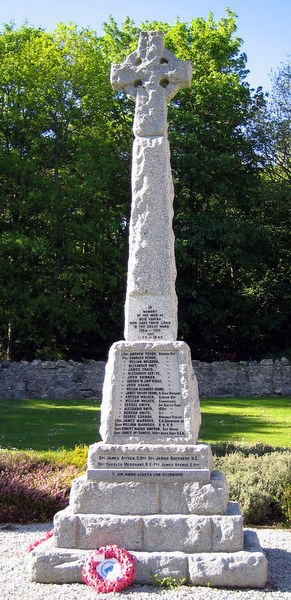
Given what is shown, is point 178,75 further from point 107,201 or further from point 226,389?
point 107,201

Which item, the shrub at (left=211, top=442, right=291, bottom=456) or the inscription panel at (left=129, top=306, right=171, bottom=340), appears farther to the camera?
the shrub at (left=211, top=442, right=291, bottom=456)

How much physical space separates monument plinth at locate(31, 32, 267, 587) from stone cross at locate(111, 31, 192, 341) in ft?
0.04

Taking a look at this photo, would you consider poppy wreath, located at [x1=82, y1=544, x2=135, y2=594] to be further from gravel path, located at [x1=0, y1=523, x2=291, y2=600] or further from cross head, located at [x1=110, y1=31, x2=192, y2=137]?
cross head, located at [x1=110, y1=31, x2=192, y2=137]

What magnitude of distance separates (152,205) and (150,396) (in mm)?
1976


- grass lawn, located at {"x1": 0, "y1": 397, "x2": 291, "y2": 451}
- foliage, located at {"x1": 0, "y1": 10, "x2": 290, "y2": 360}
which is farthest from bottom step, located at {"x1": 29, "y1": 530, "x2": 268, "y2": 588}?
foliage, located at {"x1": 0, "y1": 10, "x2": 290, "y2": 360}

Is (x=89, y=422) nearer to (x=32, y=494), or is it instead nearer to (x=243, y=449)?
(x=243, y=449)

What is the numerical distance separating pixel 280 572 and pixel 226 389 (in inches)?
606

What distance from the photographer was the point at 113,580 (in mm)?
5641

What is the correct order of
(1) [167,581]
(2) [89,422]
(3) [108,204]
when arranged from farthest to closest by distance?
1. (3) [108,204]
2. (2) [89,422]
3. (1) [167,581]

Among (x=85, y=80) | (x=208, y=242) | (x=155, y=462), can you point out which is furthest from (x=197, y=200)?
(x=155, y=462)

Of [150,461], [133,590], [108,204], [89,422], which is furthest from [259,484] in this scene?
[108,204]

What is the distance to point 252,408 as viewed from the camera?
58.3 ft

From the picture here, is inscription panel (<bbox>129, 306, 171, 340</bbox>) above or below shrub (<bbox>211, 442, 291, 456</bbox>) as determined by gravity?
above

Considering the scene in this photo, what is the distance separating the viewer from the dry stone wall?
2134cm
